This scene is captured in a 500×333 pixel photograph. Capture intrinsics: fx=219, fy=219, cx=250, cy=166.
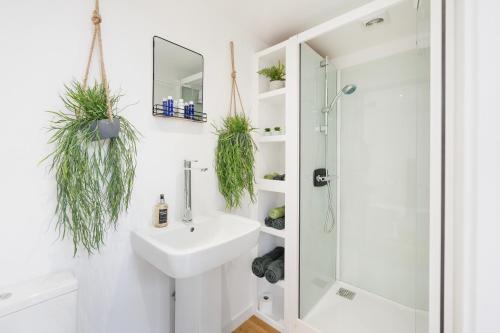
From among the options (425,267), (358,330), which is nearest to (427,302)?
(425,267)

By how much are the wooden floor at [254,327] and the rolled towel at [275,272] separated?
15.5 inches

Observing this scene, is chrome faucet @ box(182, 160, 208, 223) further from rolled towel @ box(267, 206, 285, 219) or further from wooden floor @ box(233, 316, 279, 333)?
wooden floor @ box(233, 316, 279, 333)

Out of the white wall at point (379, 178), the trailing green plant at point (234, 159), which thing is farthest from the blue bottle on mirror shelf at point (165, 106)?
the white wall at point (379, 178)

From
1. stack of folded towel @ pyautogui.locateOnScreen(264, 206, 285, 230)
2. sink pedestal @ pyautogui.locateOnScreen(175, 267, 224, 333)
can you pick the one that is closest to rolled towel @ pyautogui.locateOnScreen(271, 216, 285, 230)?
stack of folded towel @ pyautogui.locateOnScreen(264, 206, 285, 230)

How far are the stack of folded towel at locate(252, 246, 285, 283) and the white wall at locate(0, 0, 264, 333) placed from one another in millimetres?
213

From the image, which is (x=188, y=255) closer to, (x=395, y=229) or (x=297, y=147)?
(x=297, y=147)

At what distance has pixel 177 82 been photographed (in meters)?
1.34

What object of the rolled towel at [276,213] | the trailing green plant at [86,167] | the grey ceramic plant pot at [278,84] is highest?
the grey ceramic plant pot at [278,84]

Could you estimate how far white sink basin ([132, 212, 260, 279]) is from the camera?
89cm

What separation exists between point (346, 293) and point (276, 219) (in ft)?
3.38

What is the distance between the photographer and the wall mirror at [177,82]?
1.25 meters
